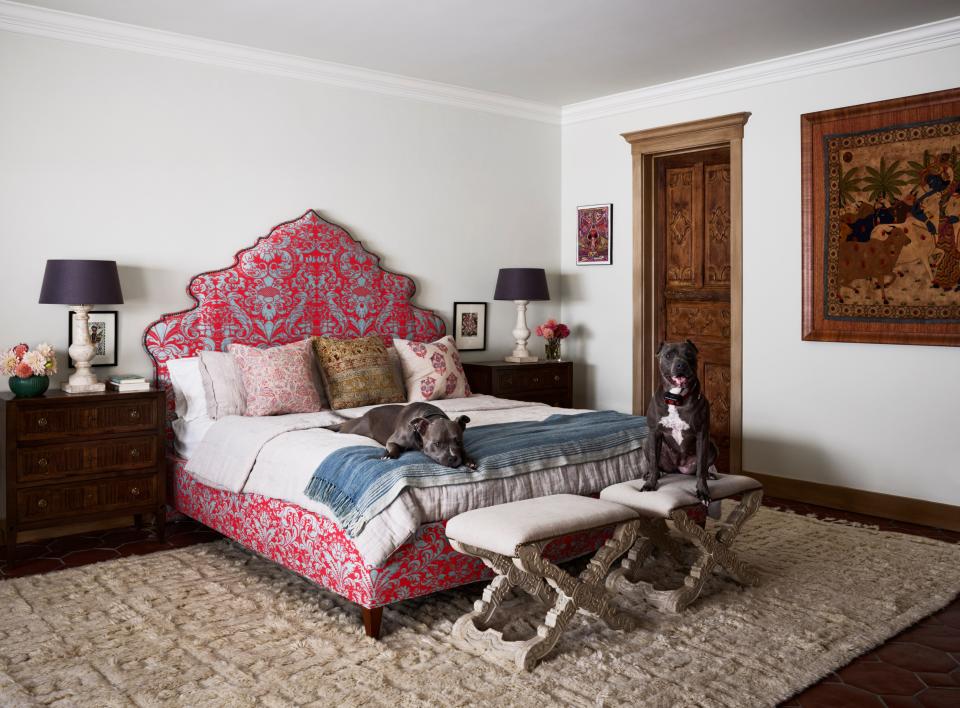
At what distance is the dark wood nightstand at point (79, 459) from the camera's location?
3.90 meters

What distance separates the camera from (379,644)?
9.87ft

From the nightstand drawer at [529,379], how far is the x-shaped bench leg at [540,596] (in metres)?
2.65

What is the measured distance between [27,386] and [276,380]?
1178mm

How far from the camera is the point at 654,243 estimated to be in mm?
6191

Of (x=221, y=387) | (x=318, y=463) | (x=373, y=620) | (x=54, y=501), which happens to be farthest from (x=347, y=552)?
(x=54, y=501)

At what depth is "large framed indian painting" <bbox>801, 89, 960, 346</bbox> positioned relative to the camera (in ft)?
14.9

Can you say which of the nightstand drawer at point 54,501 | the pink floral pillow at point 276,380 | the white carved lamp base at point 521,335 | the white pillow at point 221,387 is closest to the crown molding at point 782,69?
the white carved lamp base at point 521,335

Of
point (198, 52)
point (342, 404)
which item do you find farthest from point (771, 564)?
point (198, 52)

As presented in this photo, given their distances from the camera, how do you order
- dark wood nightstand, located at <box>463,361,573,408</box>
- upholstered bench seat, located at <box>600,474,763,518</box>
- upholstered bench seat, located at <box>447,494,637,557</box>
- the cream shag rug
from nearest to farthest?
the cream shag rug < upholstered bench seat, located at <box>447,494,637,557</box> < upholstered bench seat, located at <box>600,474,763,518</box> < dark wood nightstand, located at <box>463,361,573,408</box>

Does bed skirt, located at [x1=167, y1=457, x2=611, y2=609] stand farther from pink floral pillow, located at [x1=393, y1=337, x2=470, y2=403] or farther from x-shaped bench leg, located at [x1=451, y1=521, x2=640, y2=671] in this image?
pink floral pillow, located at [x1=393, y1=337, x2=470, y2=403]

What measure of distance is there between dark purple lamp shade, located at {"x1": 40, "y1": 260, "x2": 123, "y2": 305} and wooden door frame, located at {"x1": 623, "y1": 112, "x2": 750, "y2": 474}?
3.60m

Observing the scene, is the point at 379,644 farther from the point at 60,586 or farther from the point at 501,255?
the point at 501,255

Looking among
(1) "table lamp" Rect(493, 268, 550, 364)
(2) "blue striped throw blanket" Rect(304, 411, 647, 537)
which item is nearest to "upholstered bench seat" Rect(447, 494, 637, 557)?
(2) "blue striped throw blanket" Rect(304, 411, 647, 537)

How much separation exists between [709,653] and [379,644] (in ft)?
3.85
